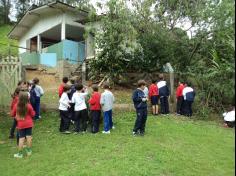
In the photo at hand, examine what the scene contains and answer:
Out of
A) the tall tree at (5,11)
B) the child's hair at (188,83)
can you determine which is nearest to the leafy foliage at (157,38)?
the child's hair at (188,83)

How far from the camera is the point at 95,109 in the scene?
502 inches

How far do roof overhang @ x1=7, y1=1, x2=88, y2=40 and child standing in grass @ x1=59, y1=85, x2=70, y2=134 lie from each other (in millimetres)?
10554

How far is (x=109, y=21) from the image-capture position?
18.2 metres

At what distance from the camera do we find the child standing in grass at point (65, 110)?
41.9 feet

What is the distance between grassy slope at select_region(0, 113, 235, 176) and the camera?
9008mm

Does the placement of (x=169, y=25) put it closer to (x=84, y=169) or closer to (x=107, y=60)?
(x=107, y=60)

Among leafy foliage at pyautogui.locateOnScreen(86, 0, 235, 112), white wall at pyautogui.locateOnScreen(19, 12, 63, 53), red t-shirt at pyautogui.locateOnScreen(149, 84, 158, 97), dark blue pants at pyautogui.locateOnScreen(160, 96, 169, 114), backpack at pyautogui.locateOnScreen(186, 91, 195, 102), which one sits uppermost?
white wall at pyautogui.locateOnScreen(19, 12, 63, 53)

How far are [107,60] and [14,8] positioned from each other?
40.6m

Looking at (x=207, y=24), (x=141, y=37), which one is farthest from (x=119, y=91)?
(x=207, y=24)

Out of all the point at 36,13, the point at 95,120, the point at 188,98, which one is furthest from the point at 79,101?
the point at 36,13

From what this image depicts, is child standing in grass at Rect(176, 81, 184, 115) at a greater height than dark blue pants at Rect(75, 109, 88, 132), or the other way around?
child standing in grass at Rect(176, 81, 184, 115)

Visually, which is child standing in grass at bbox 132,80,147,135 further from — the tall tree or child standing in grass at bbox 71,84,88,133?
the tall tree

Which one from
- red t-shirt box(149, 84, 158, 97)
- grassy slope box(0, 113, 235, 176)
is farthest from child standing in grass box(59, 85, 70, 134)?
red t-shirt box(149, 84, 158, 97)

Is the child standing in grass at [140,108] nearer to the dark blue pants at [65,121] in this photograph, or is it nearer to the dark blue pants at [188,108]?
the dark blue pants at [65,121]
